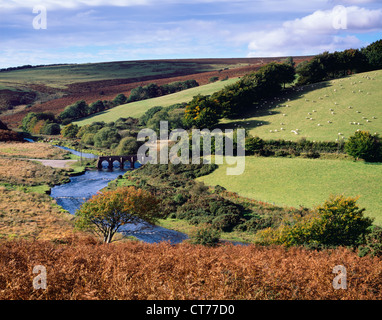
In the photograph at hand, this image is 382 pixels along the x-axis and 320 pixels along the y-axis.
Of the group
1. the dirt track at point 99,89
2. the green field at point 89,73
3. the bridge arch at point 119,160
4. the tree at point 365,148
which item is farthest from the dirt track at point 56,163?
the green field at point 89,73

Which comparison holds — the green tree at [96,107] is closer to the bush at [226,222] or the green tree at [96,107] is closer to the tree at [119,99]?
the tree at [119,99]

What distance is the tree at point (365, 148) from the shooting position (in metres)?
46.4

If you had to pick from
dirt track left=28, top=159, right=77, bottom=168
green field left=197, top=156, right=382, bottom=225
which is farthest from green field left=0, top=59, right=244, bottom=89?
green field left=197, top=156, right=382, bottom=225

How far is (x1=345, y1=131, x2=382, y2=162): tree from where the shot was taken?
46438 mm

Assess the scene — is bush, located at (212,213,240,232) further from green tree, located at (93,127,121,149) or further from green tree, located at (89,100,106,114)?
green tree, located at (89,100,106,114)

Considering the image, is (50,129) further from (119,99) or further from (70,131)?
(119,99)

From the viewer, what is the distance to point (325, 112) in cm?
7050

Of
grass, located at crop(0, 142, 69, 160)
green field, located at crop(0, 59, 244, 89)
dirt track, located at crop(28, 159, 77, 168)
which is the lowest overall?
dirt track, located at crop(28, 159, 77, 168)

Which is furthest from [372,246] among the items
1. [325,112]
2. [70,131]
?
[70,131]

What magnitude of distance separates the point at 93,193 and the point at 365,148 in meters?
40.2

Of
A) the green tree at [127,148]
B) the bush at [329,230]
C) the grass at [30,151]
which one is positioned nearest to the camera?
the bush at [329,230]

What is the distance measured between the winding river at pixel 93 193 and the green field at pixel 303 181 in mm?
14027

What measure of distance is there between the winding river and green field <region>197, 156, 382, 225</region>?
552 inches

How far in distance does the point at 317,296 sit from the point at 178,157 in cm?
5063
